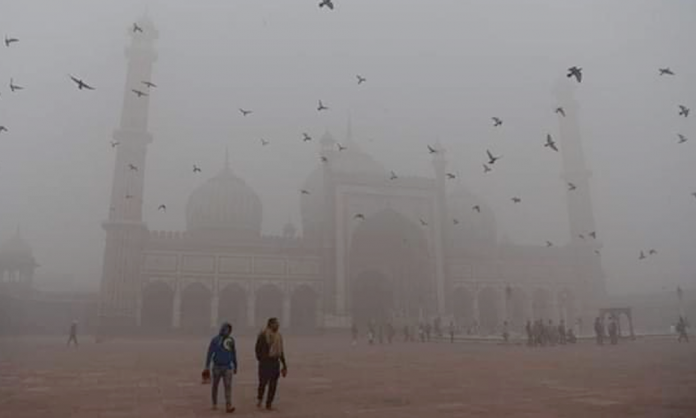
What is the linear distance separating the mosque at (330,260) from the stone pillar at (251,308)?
64mm

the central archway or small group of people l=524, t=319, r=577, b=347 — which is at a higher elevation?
the central archway

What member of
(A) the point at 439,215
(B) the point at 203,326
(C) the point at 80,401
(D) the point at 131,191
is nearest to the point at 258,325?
(B) the point at 203,326

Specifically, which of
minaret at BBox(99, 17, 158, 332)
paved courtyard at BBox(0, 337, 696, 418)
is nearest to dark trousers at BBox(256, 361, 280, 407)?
paved courtyard at BBox(0, 337, 696, 418)

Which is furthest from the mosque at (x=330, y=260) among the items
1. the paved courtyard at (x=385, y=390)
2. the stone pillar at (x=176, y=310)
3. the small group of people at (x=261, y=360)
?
the small group of people at (x=261, y=360)

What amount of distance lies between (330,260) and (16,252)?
21849mm

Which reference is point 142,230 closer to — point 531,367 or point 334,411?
point 531,367

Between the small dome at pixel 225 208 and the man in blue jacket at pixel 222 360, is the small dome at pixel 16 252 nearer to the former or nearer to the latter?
the small dome at pixel 225 208

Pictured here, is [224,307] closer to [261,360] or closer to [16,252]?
[16,252]

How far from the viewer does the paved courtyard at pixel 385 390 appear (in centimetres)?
496

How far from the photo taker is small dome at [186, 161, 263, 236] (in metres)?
32.6

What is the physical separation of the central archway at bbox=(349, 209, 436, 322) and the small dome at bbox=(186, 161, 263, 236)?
6.86m

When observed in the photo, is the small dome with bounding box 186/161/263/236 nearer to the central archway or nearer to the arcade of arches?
the arcade of arches

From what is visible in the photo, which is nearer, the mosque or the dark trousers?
the dark trousers

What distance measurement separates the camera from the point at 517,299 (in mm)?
33438
